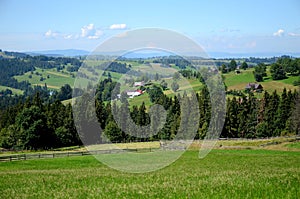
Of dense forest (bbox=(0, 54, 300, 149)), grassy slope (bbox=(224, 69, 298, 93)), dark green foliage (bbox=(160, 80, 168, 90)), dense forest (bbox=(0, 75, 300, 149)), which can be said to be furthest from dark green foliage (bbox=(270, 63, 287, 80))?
dark green foliage (bbox=(160, 80, 168, 90))

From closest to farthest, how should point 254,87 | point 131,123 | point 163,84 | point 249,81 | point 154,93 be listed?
point 131,123, point 163,84, point 154,93, point 254,87, point 249,81

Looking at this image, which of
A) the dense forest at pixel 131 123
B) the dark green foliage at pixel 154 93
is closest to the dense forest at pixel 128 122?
the dense forest at pixel 131 123

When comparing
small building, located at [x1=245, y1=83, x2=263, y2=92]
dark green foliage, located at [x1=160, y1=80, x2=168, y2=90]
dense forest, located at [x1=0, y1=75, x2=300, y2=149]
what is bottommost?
dense forest, located at [x1=0, y1=75, x2=300, y2=149]

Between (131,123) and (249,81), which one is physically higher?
(249,81)

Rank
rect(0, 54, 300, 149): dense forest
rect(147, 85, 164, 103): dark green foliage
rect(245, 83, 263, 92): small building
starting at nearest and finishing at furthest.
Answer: rect(0, 54, 300, 149): dense forest → rect(147, 85, 164, 103): dark green foliage → rect(245, 83, 263, 92): small building

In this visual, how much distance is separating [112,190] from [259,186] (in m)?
5.70

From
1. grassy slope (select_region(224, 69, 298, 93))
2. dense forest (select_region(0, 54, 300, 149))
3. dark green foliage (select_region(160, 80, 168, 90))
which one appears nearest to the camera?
dense forest (select_region(0, 54, 300, 149))

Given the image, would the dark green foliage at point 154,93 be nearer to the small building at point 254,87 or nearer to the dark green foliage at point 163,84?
the dark green foliage at point 163,84

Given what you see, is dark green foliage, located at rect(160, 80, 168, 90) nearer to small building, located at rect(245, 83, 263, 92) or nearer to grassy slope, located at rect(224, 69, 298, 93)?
small building, located at rect(245, 83, 263, 92)

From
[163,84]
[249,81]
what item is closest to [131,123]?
[163,84]

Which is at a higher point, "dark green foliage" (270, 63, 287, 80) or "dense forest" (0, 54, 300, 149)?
"dark green foliage" (270, 63, 287, 80)

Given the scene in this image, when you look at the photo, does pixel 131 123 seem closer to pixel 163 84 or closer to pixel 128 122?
pixel 128 122

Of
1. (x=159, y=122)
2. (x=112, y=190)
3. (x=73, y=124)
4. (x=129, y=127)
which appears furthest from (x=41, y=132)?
(x=112, y=190)

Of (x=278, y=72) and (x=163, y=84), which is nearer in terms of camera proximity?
(x=163, y=84)
